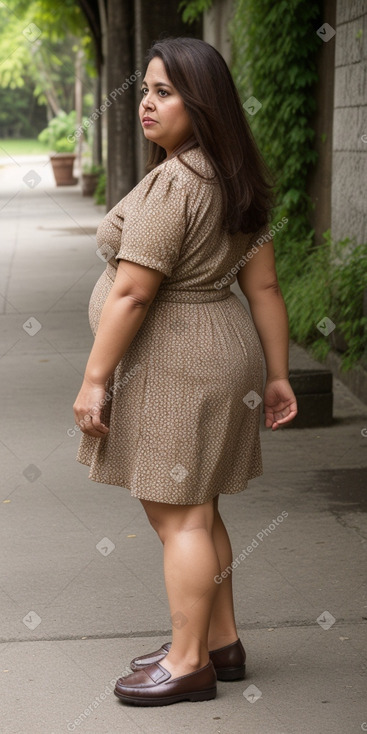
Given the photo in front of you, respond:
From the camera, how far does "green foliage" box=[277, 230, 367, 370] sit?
25.1ft

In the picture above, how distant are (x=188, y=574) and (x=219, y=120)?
127cm

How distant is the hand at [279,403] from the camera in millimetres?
3633

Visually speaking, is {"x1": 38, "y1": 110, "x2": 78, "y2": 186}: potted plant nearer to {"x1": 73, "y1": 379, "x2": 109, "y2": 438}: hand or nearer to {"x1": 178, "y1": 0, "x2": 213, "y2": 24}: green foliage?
{"x1": 178, "y1": 0, "x2": 213, "y2": 24}: green foliage

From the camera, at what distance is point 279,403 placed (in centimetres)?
366

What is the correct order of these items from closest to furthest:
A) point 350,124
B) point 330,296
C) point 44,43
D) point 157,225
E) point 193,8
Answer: point 157,225 → point 330,296 → point 350,124 → point 193,8 → point 44,43

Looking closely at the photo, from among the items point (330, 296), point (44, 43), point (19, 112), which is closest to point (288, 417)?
point (330, 296)

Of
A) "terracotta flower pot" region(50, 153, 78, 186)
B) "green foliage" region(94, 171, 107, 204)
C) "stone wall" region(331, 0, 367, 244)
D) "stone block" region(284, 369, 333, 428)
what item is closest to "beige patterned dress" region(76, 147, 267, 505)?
"stone block" region(284, 369, 333, 428)

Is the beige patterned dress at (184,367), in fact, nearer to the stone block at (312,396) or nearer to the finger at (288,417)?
the finger at (288,417)

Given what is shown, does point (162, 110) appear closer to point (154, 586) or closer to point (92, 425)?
point (92, 425)

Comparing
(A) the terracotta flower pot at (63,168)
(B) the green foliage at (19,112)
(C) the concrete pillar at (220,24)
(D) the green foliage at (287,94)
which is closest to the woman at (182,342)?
(D) the green foliage at (287,94)

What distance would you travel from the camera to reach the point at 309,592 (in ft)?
14.2

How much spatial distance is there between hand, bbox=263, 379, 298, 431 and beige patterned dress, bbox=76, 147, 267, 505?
234 mm

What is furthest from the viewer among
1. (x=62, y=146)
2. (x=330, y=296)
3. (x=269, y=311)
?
(x=62, y=146)

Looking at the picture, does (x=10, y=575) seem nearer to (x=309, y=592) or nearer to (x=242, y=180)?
(x=309, y=592)
